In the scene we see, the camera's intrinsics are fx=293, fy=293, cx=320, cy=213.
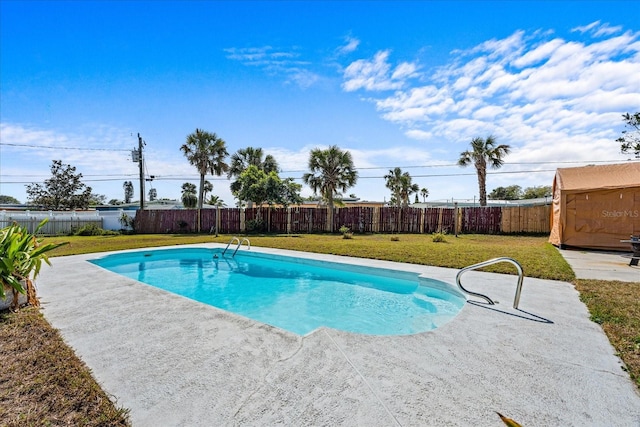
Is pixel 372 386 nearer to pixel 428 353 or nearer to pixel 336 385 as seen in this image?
pixel 336 385

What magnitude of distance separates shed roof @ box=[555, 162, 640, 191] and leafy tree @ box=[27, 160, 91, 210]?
33.2 m

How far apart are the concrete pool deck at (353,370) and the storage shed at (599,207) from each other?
7697mm

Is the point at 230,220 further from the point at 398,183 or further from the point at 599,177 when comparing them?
the point at 398,183

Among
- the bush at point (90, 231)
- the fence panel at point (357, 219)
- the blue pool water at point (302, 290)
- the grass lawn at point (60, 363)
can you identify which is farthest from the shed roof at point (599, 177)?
the bush at point (90, 231)

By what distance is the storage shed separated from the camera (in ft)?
28.9

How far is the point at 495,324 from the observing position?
Answer: 3.15 m

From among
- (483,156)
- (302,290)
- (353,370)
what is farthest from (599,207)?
(353,370)

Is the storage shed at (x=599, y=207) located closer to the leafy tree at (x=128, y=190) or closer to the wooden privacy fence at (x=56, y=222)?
the wooden privacy fence at (x=56, y=222)

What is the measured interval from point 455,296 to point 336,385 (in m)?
3.49

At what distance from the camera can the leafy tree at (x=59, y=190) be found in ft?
81.0

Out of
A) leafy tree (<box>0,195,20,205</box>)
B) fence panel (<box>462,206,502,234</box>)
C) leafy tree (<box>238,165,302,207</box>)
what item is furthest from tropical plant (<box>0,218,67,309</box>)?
leafy tree (<box>0,195,20,205</box>)

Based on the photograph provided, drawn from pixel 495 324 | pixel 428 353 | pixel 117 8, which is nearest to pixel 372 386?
pixel 428 353

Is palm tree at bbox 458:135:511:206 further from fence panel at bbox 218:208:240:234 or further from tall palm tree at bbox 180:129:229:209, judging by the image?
tall palm tree at bbox 180:129:229:209

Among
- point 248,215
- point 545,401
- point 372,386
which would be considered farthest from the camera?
point 248,215
